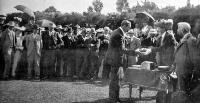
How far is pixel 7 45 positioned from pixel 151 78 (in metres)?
5.49

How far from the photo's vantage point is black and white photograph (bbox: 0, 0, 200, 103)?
5.47 metres

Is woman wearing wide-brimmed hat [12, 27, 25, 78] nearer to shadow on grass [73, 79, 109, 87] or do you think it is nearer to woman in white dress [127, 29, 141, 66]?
shadow on grass [73, 79, 109, 87]

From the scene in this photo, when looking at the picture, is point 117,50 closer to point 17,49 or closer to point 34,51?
point 34,51

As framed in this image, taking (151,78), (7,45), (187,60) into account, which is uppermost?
(7,45)

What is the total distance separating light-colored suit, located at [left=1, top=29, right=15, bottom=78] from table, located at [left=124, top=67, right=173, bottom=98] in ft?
15.2

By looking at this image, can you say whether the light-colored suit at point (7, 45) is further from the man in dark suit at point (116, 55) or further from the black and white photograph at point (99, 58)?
the man in dark suit at point (116, 55)

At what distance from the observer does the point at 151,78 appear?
5.84 meters

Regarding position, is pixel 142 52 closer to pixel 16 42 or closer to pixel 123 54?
pixel 123 54

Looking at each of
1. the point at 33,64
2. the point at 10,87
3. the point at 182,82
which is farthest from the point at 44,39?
the point at 182,82

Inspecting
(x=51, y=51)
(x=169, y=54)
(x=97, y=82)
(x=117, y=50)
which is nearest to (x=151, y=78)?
(x=117, y=50)

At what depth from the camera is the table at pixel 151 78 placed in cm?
553

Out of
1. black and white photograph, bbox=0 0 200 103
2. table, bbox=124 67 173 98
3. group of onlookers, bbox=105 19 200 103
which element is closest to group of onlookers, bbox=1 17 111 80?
black and white photograph, bbox=0 0 200 103

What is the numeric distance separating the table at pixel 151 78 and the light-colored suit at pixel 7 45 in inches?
183

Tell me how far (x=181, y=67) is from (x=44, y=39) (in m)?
6.17
